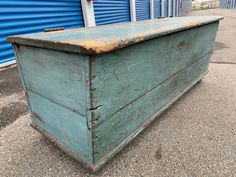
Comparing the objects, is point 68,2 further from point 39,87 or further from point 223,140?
point 223,140

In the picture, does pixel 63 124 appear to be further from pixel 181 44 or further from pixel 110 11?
pixel 110 11

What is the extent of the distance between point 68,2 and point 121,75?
3.95m

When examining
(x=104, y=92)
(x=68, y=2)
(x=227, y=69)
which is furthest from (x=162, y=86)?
(x=68, y=2)

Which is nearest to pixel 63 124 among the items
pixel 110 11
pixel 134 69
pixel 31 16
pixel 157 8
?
pixel 134 69

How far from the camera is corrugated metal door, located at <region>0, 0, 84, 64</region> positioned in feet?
10.9

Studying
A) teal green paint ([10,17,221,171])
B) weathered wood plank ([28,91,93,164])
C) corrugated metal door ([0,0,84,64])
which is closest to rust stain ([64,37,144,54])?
teal green paint ([10,17,221,171])

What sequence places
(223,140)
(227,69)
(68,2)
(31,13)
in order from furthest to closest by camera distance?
(68,2)
(31,13)
(227,69)
(223,140)

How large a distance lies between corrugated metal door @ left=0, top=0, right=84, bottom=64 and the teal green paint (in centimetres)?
250

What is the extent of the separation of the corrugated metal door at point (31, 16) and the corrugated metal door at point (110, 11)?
32.0 inches

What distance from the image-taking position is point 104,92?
106cm

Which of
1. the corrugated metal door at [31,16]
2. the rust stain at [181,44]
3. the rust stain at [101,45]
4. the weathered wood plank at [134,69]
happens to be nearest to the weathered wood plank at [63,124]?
the weathered wood plank at [134,69]

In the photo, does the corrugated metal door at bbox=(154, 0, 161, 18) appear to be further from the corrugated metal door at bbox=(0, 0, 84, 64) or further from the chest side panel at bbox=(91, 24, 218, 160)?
the chest side panel at bbox=(91, 24, 218, 160)

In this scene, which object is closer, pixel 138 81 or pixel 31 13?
pixel 138 81

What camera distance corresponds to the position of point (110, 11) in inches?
234
